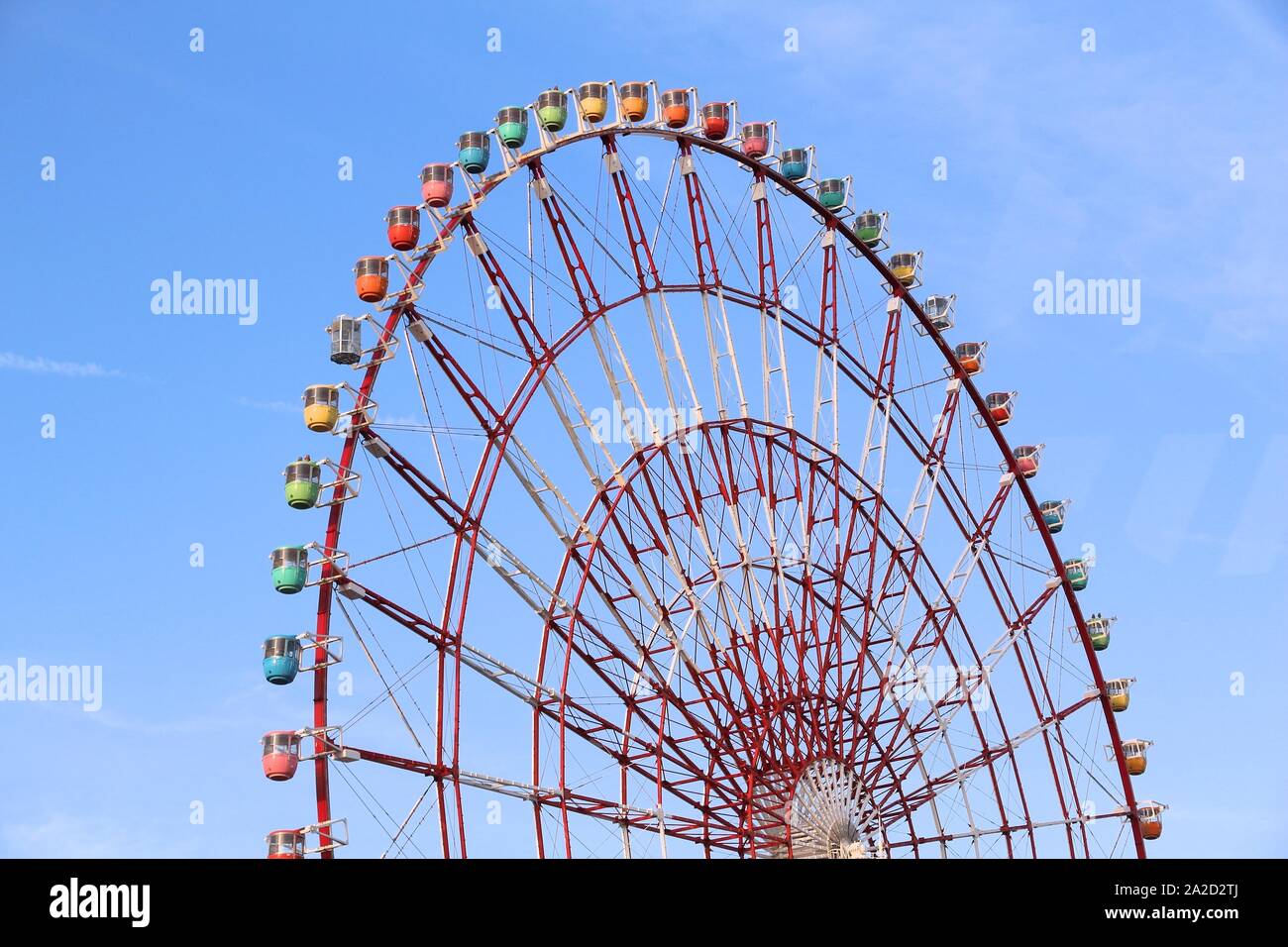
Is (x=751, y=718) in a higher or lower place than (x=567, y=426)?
lower

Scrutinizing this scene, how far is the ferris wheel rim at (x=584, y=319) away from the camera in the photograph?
105 feet

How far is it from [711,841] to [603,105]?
49.0ft

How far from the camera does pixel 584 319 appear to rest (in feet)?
124

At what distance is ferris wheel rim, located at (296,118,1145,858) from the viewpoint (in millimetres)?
31891

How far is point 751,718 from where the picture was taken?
37688 millimetres

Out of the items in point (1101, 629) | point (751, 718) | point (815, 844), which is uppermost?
point (1101, 629)
